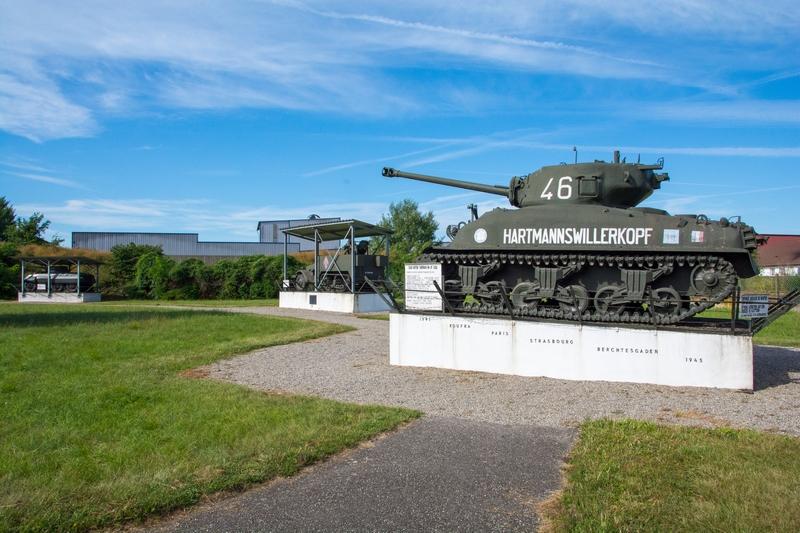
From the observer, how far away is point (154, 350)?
1387 centimetres

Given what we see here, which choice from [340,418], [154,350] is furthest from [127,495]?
[154,350]

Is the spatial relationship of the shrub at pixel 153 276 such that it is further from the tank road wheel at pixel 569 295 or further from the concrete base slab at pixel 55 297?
the tank road wheel at pixel 569 295

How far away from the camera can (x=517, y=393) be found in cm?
948

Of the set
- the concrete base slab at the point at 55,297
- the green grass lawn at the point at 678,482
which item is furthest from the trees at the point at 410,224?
the green grass lawn at the point at 678,482

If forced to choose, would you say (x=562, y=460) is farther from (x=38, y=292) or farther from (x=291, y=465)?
(x=38, y=292)

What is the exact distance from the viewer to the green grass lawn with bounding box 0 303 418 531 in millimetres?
5113

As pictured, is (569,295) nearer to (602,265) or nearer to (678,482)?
(602,265)

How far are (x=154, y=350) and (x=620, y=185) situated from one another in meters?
9.83

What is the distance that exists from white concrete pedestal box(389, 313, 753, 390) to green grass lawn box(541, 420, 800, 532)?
8.83ft

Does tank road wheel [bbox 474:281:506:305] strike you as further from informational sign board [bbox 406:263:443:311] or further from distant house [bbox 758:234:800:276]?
distant house [bbox 758:234:800:276]

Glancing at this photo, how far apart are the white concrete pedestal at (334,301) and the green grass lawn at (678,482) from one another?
1943cm

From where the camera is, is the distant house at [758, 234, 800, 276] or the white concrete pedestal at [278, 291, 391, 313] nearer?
the white concrete pedestal at [278, 291, 391, 313]

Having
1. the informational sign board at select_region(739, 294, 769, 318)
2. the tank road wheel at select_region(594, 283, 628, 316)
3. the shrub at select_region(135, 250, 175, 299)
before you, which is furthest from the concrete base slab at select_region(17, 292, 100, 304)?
the informational sign board at select_region(739, 294, 769, 318)

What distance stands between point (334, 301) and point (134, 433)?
1980 cm
